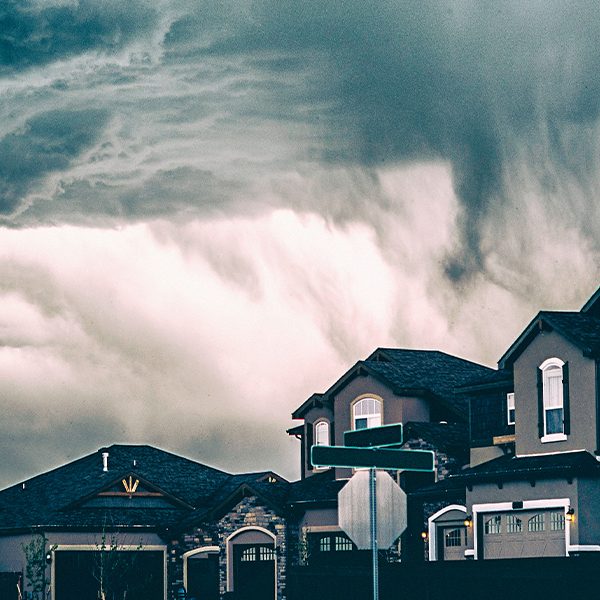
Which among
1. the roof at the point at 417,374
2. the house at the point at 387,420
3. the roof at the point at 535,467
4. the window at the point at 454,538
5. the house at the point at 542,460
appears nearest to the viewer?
the roof at the point at 535,467

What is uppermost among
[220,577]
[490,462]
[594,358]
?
[594,358]

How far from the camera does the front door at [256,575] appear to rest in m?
55.3

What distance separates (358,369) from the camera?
180ft

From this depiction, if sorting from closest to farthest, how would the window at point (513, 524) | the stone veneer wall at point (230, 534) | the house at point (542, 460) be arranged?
the house at point (542, 460) → the window at point (513, 524) → the stone veneer wall at point (230, 534)

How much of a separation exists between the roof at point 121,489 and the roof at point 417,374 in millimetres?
6322

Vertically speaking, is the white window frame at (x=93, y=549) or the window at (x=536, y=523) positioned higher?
the window at (x=536, y=523)

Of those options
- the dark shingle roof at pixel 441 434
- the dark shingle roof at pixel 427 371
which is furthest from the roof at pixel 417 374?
the dark shingle roof at pixel 441 434

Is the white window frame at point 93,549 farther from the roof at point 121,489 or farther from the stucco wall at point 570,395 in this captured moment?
the stucco wall at point 570,395

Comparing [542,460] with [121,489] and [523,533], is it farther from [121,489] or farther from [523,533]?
[121,489]

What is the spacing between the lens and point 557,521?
41.0 m

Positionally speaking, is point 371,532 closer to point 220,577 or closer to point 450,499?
point 450,499

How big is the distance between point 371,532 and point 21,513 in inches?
1748

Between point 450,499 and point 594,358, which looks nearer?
point 594,358

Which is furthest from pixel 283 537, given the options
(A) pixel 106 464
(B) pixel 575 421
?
(B) pixel 575 421
